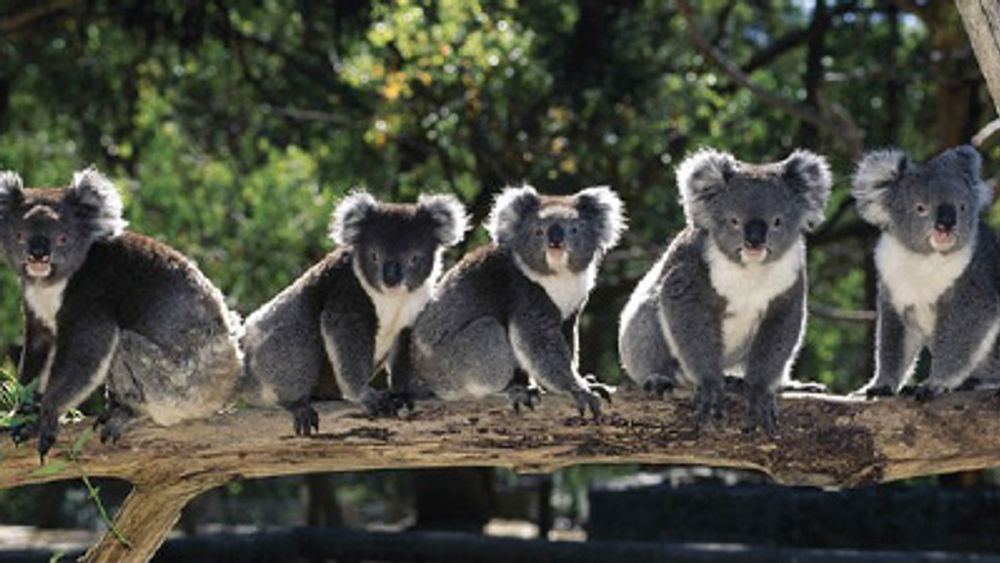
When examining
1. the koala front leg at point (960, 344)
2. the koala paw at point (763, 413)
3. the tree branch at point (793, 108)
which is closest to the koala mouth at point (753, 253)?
the koala paw at point (763, 413)

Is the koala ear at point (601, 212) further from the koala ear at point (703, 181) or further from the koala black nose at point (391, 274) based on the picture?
the koala black nose at point (391, 274)

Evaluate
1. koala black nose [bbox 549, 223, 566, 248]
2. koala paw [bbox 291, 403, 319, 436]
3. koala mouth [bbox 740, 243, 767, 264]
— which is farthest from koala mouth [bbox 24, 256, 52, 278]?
koala mouth [bbox 740, 243, 767, 264]

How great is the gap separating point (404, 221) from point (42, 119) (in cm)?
1165

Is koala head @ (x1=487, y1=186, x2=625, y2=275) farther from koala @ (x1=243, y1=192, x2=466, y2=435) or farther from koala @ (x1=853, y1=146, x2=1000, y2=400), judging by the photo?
koala @ (x1=853, y1=146, x2=1000, y2=400)

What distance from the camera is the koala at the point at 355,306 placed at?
7.10 m

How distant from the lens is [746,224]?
693cm


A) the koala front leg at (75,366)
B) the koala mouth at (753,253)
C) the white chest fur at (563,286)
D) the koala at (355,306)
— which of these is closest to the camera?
the koala front leg at (75,366)

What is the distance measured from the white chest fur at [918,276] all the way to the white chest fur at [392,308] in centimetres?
230

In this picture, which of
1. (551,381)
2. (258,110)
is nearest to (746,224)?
(551,381)

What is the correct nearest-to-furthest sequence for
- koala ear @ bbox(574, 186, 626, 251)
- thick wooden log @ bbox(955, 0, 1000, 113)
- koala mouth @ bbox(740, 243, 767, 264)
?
thick wooden log @ bbox(955, 0, 1000, 113) < koala mouth @ bbox(740, 243, 767, 264) < koala ear @ bbox(574, 186, 626, 251)

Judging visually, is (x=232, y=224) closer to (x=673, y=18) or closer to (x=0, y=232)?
(x=673, y=18)

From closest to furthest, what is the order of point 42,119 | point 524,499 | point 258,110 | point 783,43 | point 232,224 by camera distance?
1. point 232,224
2. point 783,43
3. point 258,110
4. point 42,119
5. point 524,499

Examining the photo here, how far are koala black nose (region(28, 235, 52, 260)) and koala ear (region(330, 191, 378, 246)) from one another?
4.68 feet

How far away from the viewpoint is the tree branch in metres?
11.8
